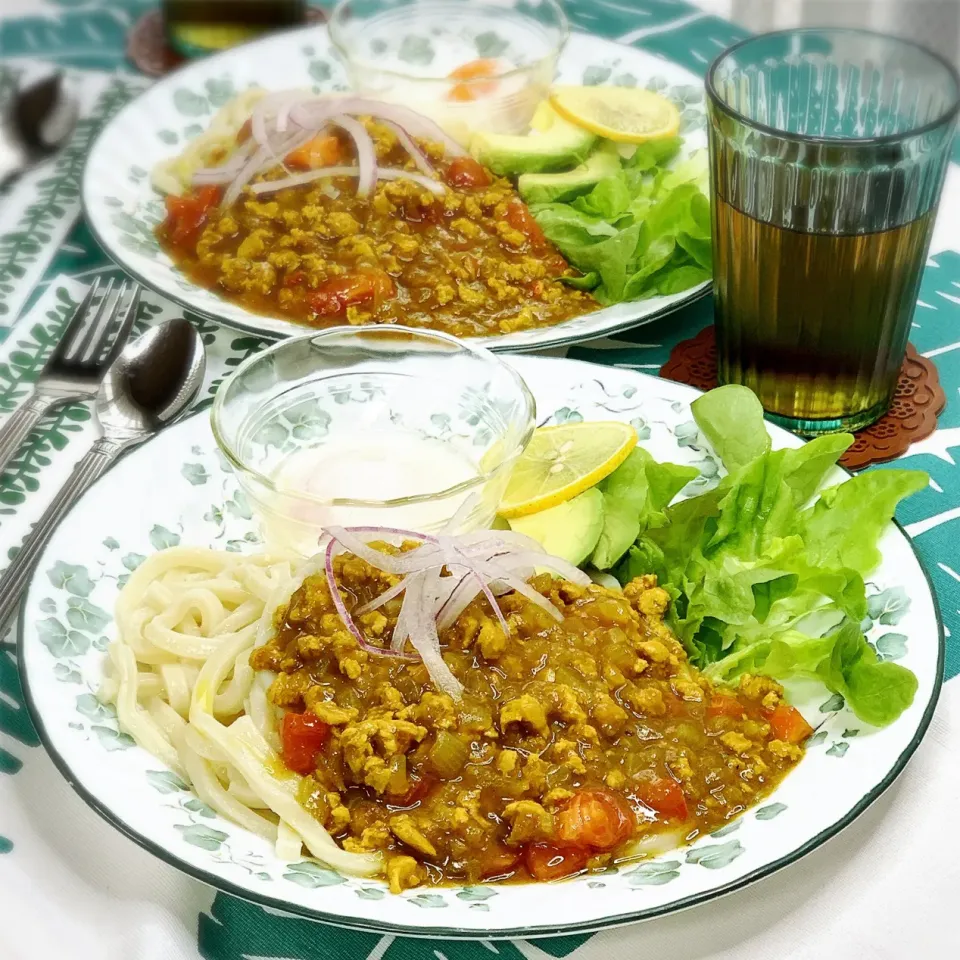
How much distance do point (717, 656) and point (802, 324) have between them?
4.00ft

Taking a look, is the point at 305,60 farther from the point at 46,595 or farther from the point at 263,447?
the point at 46,595

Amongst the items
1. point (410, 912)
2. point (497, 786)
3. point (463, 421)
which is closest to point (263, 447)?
point (463, 421)

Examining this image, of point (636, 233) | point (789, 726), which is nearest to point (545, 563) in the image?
point (789, 726)

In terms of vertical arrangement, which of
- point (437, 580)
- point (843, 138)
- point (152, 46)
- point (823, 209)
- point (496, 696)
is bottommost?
point (152, 46)

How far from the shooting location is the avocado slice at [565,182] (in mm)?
5137

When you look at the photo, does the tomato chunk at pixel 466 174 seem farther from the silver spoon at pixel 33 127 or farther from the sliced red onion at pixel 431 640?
the sliced red onion at pixel 431 640

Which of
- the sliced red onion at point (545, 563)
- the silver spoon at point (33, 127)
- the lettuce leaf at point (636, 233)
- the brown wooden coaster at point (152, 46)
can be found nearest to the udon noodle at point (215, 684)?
the sliced red onion at point (545, 563)

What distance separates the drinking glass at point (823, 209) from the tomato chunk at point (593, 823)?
1773mm

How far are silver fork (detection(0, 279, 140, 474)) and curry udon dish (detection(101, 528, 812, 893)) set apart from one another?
0.99m

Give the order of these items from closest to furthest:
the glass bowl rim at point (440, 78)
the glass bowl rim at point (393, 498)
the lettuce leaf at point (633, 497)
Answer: the glass bowl rim at point (393, 498) < the lettuce leaf at point (633, 497) < the glass bowl rim at point (440, 78)

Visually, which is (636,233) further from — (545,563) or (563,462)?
(545,563)

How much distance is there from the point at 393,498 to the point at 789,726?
125 centimetres

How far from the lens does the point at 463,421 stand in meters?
4.05

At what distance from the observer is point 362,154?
16.4 feet
